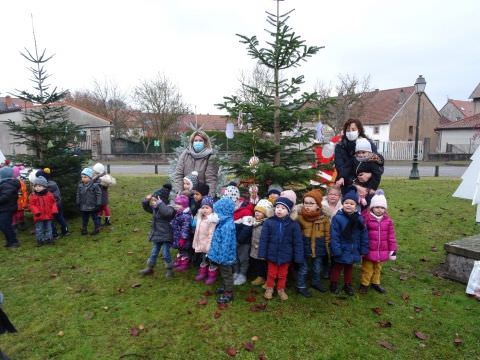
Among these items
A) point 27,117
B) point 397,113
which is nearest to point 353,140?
point 27,117

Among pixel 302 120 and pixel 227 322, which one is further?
pixel 302 120

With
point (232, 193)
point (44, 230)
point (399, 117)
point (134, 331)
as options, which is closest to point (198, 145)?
point (232, 193)

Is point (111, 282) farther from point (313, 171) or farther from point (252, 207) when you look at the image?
point (313, 171)

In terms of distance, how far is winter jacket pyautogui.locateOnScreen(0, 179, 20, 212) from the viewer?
7285 millimetres

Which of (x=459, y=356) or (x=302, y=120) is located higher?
(x=302, y=120)

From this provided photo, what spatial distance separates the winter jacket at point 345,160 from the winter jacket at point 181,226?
108 inches

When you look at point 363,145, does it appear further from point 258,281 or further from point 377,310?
point 258,281

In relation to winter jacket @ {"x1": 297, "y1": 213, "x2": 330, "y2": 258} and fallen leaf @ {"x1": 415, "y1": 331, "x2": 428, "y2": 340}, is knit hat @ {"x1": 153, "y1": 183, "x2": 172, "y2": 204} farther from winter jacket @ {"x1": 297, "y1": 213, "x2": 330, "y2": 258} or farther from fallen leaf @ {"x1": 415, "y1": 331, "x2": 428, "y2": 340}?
fallen leaf @ {"x1": 415, "y1": 331, "x2": 428, "y2": 340}

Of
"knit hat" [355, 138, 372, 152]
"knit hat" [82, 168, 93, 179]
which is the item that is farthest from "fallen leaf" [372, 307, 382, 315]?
"knit hat" [82, 168, 93, 179]

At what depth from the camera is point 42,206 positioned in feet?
24.6

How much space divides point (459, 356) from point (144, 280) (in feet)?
15.4

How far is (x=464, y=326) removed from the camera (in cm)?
440

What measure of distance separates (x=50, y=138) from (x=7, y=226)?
2.83 metres

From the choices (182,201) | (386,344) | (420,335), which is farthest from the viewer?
(182,201)
